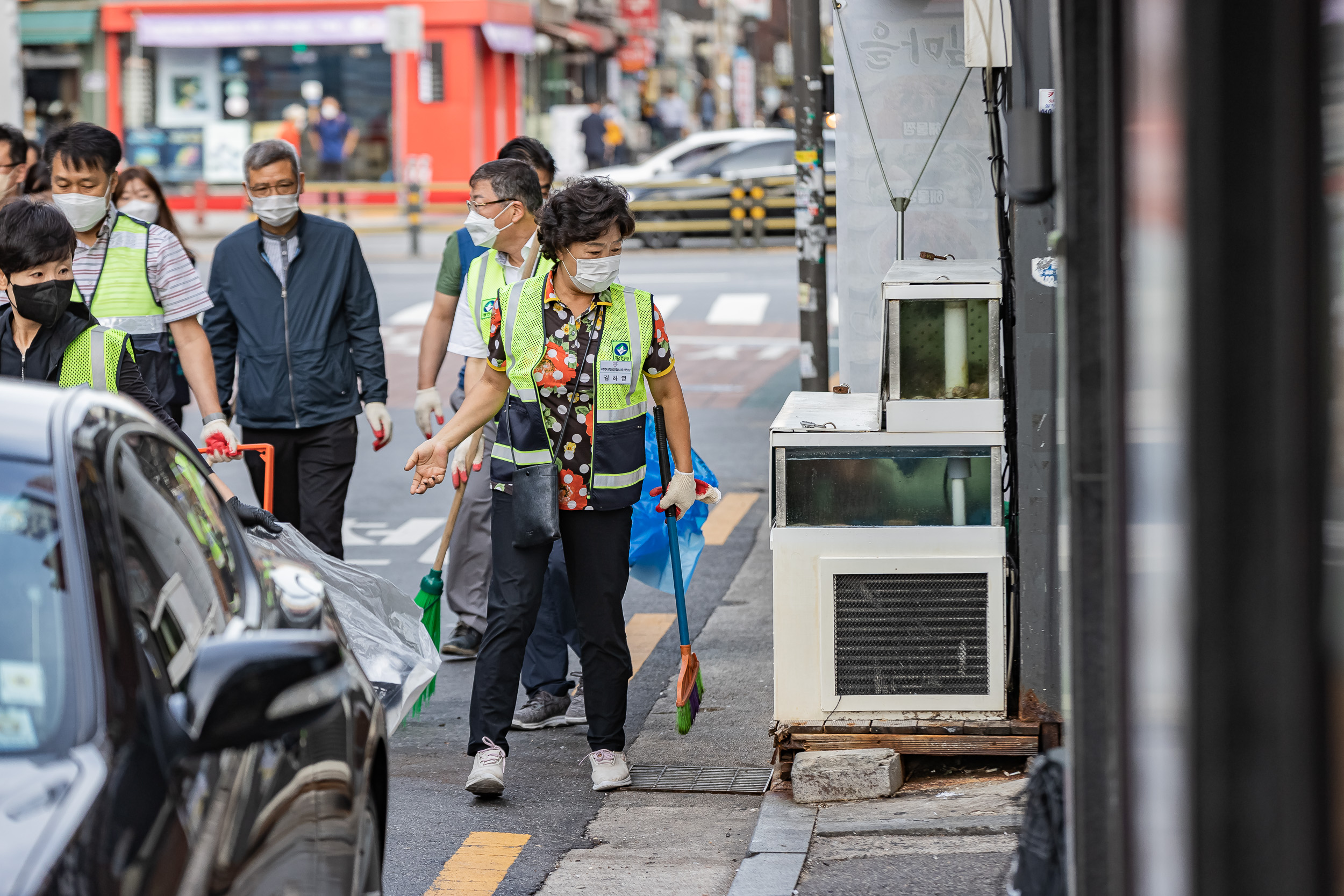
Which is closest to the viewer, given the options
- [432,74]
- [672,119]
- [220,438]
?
[220,438]

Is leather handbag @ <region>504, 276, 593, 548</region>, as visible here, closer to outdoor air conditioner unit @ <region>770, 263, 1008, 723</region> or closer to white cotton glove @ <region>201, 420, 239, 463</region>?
outdoor air conditioner unit @ <region>770, 263, 1008, 723</region>

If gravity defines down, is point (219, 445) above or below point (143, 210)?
below

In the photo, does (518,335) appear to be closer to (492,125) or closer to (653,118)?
(492,125)

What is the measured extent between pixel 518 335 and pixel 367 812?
6.90 ft

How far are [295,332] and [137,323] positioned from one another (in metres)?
0.60

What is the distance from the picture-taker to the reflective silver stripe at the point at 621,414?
5418 millimetres

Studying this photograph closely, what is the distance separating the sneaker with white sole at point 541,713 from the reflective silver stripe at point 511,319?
147 cm

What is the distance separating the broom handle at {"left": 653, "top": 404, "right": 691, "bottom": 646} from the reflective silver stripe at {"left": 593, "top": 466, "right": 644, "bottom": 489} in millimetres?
350

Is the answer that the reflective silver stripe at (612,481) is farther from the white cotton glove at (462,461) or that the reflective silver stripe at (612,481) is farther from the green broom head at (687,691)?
the white cotton glove at (462,461)

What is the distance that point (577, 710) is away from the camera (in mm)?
6570

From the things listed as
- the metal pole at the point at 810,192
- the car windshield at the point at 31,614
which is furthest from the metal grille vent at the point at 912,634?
the metal pole at the point at 810,192

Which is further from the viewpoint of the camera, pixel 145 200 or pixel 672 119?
pixel 672 119

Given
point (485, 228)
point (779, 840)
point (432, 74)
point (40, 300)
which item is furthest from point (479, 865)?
point (432, 74)

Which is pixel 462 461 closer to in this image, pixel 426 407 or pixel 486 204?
pixel 426 407
